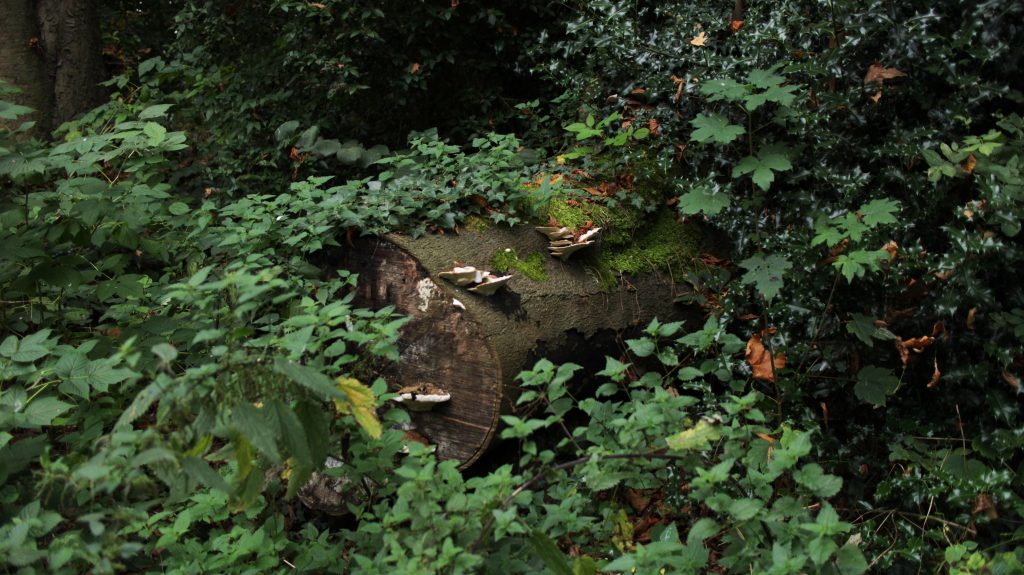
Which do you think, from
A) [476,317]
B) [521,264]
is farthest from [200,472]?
[521,264]

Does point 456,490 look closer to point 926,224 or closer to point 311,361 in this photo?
point 311,361

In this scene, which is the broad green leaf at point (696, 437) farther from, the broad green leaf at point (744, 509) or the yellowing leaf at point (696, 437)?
the broad green leaf at point (744, 509)

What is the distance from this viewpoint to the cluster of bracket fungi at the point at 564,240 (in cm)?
375

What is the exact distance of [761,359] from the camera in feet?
11.8

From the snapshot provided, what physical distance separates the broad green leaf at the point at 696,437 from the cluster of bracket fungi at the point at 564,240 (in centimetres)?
138

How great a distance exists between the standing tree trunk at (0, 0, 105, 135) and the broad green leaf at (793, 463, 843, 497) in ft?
19.1

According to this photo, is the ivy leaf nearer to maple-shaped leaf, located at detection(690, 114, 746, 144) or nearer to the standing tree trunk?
maple-shaped leaf, located at detection(690, 114, 746, 144)

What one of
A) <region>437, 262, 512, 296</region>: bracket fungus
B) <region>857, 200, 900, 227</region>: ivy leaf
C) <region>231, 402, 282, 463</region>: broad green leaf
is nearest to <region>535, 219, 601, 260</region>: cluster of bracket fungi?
<region>437, 262, 512, 296</region>: bracket fungus

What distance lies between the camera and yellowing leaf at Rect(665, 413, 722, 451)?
2480 millimetres

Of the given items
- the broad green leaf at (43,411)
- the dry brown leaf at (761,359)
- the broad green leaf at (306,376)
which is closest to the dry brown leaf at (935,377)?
the dry brown leaf at (761,359)

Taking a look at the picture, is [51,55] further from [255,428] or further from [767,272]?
[767,272]

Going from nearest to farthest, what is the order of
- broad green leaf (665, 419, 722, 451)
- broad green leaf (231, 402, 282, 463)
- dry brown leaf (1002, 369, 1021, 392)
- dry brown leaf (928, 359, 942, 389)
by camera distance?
broad green leaf (231, 402, 282, 463)
broad green leaf (665, 419, 722, 451)
dry brown leaf (1002, 369, 1021, 392)
dry brown leaf (928, 359, 942, 389)

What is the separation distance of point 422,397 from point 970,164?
2.45 meters

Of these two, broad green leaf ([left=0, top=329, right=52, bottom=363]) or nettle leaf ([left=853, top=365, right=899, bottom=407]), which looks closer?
broad green leaf ([left=0, top=329, right=52, bottom=363])
